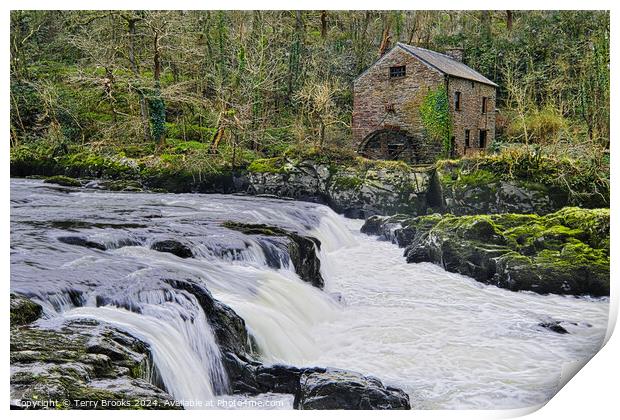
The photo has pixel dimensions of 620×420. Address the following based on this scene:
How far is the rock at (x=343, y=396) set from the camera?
15.8 ft

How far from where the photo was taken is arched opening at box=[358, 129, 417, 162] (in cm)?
569

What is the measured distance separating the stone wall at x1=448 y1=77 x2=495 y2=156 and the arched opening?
409 millimetres

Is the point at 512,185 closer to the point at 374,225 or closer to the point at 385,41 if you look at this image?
the point at 374,225

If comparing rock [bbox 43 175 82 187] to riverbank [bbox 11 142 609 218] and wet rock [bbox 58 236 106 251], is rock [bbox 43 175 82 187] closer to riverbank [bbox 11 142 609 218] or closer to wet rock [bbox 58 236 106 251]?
riverbank [bbox 11 142 609 218]

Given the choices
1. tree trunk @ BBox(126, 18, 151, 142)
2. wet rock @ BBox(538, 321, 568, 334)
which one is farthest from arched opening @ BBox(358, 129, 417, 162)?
tree trunk @ BBox(126, 18, 151, 142)

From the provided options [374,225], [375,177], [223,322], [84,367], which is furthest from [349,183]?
[84,367]

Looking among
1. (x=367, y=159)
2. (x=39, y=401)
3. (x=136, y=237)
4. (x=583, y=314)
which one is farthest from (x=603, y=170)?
(x=39, y=401)

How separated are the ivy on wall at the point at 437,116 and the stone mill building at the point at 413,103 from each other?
0.03 m

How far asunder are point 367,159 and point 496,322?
1713 millimetres

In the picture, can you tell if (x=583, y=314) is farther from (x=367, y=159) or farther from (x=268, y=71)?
(x=268, y=71)

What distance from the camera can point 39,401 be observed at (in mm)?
4395

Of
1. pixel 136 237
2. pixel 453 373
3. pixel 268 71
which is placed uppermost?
pixel 268 71

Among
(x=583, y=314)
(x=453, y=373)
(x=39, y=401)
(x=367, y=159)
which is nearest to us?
(x=39, y=401)
